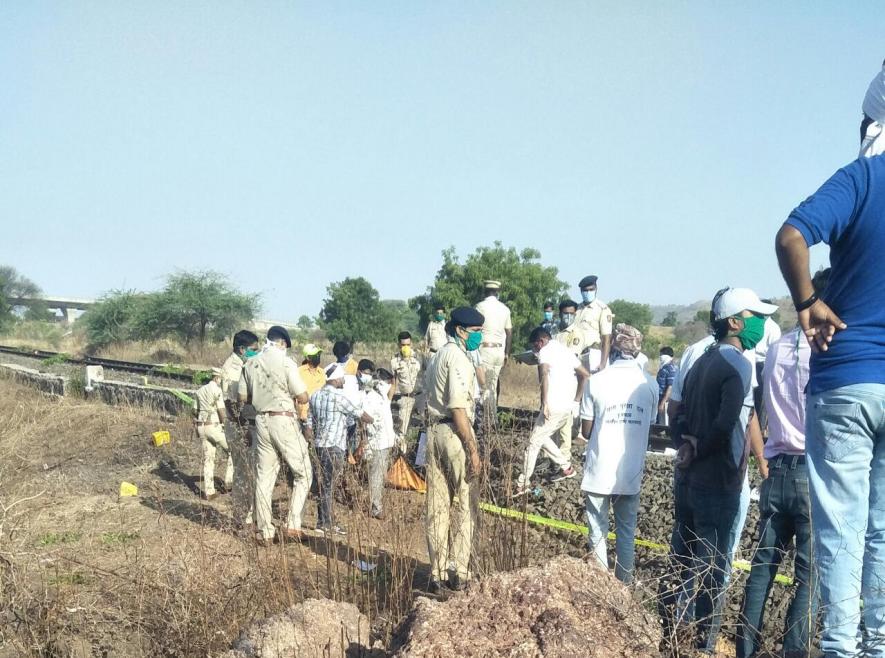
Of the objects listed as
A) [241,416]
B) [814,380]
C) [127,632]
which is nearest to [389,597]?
[127,632]

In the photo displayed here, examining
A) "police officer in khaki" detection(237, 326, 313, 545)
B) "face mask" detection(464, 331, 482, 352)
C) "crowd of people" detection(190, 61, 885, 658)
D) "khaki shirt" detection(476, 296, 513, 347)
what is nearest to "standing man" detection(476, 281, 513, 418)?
"khaki shirt" detection(476, 296, 513, 347)

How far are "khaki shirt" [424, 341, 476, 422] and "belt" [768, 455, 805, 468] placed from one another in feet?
7.78

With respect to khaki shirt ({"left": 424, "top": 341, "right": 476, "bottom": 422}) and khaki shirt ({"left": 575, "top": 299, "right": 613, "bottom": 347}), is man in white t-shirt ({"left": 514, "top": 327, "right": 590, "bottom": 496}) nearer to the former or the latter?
khaki shirt ({"left": 575, "top": 299, "right": 613, "bottom": 347})

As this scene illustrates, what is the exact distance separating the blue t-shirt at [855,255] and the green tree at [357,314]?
55932 mm

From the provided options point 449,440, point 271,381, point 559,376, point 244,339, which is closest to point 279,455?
point 271,381

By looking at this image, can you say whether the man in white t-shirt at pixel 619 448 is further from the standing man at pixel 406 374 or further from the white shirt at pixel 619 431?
the standing man at pixel 406 374

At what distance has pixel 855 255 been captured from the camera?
2885 mm

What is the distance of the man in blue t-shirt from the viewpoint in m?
2.77

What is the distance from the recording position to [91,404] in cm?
1819

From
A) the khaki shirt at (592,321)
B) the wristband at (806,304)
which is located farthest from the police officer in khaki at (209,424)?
the wristband at (806,304)

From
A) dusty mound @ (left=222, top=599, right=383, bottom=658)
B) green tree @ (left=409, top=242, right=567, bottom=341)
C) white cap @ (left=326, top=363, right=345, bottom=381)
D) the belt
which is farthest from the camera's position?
green tree @ (left=409, top=242, right=567, bottom=341)

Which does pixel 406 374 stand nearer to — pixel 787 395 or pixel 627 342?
pixel 627 342

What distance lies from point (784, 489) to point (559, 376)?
199 inches

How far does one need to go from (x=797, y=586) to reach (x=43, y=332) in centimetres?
6906
